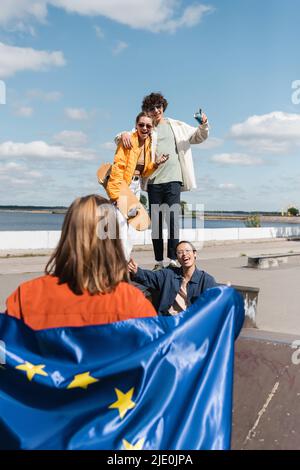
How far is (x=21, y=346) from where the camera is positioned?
2.93m

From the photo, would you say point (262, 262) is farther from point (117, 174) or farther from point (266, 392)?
point (266, 392)

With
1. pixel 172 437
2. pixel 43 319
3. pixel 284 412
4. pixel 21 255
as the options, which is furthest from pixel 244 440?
pixel 21 255

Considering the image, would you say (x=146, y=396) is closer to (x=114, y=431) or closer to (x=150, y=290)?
(x=114, y=431)

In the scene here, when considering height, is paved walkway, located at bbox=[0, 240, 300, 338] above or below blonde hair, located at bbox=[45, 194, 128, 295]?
below

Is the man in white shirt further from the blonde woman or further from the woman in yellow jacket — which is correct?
the blonde woman

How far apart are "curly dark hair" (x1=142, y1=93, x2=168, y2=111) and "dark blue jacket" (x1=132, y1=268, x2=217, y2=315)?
2090 millimetres

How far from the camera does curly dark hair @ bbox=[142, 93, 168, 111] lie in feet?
19.9

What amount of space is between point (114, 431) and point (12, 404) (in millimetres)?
629

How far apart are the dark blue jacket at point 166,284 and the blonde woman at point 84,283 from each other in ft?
8.20

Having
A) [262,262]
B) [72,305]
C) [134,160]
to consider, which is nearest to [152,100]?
[134,160]

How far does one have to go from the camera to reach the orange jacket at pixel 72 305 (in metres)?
2.72

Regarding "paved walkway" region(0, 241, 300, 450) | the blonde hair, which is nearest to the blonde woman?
the blonde hair

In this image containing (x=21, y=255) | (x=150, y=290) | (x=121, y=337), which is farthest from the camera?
(x=21, y=255)

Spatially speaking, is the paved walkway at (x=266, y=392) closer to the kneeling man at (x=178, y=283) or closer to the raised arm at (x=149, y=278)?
the kneeling man at (x=178, y=283)
